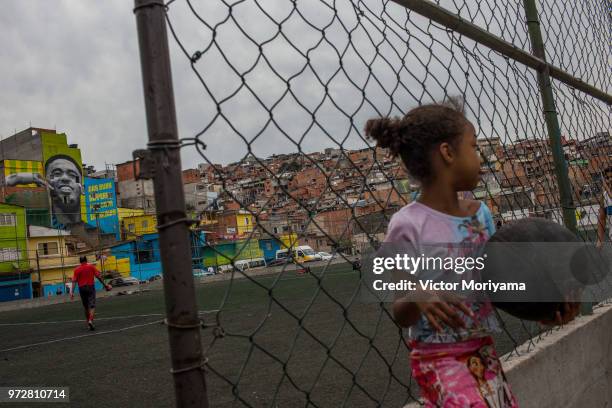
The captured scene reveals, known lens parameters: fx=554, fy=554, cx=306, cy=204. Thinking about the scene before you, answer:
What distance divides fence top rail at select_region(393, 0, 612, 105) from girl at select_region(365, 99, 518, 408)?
57 cm

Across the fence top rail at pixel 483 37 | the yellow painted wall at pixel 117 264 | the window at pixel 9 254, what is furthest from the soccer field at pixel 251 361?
the yellow painted wall at pixel 117 264

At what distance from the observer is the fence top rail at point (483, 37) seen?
1.86m

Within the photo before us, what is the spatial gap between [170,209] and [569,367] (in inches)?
84.0

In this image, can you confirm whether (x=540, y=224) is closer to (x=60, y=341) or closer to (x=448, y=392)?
(x=448, y=392)

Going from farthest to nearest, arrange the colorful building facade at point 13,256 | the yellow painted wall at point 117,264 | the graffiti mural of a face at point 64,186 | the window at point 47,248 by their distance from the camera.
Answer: the graffiti mural of a face at point 64,186 < the yellow painted wall at point 117,264 < the window at point 47,248 < the colorful building facade at point 13,256

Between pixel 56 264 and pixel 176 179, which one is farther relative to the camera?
pixel 56 264

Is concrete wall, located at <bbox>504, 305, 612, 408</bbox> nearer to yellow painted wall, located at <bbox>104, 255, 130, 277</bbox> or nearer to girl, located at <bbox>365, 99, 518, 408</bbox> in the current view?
girl, located at <bbox>365, 99, 518, 408</bbox>

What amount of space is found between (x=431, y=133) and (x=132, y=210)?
64.1 metres

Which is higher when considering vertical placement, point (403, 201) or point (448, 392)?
point (403, 201)

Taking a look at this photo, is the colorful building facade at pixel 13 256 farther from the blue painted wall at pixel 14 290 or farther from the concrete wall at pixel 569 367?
the concrete wall at pixel 569 367

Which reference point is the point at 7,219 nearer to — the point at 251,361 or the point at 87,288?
the point at 87,288

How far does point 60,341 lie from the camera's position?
10.4 metres

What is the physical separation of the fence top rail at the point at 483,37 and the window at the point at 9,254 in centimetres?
4270

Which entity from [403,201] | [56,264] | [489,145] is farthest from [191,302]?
[56,264]
